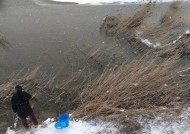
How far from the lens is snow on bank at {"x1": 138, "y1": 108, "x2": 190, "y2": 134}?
6137mm

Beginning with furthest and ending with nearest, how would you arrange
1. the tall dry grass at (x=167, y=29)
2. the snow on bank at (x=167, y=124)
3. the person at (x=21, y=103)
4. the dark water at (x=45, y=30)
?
1. the tall dry grass at (x=167, y=29)
2. the dark water at (x=45, y=30)
3. the snow on bank at (x=167, y=124)
4. the person at (x=21, y=103)

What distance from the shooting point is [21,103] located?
19.2 ft

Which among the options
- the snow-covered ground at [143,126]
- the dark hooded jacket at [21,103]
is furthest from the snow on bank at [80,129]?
the dark hooded jacket at [21,103]

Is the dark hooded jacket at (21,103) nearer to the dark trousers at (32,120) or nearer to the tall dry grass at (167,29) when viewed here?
the dark trousers at (32,120)

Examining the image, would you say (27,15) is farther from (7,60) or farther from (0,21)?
(7,60)

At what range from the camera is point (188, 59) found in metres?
8.48

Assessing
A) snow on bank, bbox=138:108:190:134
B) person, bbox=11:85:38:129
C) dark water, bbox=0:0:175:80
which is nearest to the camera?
person, bbox=11:85:38:129

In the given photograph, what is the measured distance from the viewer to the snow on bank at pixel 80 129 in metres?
6.16

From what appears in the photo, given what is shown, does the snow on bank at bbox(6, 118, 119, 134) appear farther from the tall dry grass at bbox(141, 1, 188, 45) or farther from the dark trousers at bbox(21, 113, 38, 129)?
the tall dry grass at bbox(141, 1, 188, 45)

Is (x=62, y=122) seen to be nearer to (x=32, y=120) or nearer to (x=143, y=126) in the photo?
(x=32, y=120)

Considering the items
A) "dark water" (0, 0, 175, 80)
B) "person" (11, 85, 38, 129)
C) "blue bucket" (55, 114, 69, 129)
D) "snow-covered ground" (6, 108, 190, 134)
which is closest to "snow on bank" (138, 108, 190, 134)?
"snow-covered ground" (6, 108, 190, 134)

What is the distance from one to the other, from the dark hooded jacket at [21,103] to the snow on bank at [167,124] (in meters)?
2.07

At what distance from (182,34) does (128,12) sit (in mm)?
2243

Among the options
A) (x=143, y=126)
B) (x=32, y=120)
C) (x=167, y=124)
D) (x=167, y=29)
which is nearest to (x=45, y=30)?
(x=167, y=29)
